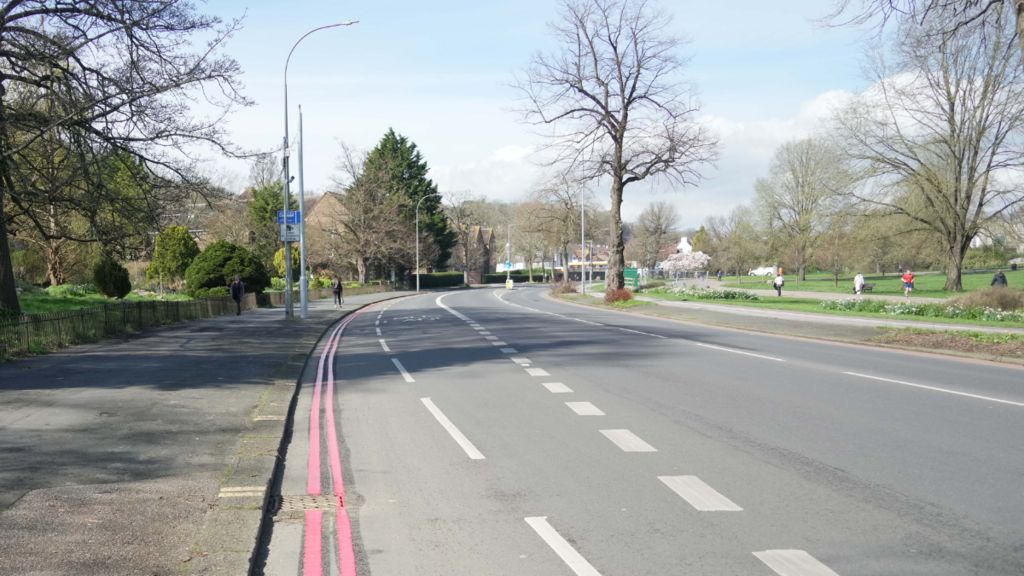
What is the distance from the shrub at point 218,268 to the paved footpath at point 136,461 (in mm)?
26041

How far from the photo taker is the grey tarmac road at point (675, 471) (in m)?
5.29

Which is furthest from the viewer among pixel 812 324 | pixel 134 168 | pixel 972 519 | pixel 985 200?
pixel 985 200

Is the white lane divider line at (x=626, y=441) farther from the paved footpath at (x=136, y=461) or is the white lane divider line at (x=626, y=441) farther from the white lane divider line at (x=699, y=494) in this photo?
the paved footpath at (x=136, y=461)

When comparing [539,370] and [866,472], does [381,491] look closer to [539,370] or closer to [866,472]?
[866,472]

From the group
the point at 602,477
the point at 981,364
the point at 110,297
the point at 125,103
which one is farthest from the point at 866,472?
the point at 110,297

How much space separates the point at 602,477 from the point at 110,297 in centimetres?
3348

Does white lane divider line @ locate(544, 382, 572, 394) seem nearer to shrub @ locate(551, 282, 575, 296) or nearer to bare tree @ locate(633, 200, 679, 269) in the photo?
shrub @ locate(551, 282, 575, 296)

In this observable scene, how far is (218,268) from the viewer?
136 feet

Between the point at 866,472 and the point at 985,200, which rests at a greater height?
the point at 985,200

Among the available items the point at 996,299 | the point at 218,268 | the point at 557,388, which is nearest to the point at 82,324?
the point at 557,388

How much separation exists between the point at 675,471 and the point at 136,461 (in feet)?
15.8

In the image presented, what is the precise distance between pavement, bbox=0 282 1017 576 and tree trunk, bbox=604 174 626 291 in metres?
27.6

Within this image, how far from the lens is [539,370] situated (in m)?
14.8

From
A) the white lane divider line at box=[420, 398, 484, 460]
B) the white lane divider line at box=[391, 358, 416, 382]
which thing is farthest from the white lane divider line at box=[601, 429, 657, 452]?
the white lane divider line at box=[391, 358, 416, 382]
